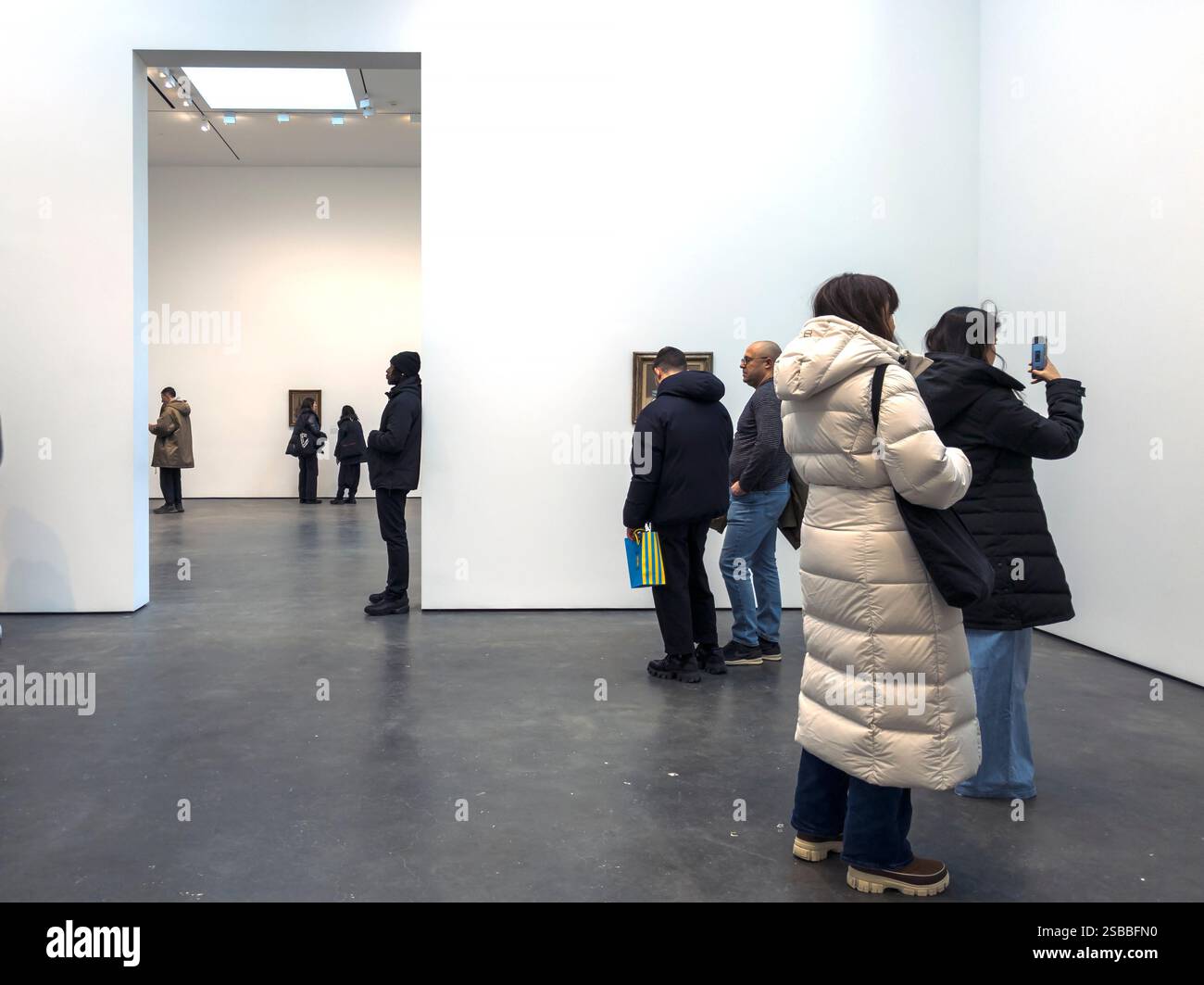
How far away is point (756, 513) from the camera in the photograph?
5.84m

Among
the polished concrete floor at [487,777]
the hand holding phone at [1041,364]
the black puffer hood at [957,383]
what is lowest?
the polished concrete floor at [487,777]

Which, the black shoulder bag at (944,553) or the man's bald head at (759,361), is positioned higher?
the man's bald head at (759,361)

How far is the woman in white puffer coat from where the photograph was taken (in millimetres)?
2795

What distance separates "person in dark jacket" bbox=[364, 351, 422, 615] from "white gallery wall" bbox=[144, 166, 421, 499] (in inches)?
383

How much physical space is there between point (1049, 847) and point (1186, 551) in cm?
274

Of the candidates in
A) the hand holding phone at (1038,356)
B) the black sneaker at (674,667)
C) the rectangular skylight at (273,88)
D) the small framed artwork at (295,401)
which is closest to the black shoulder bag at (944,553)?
the hand holding phone at (1038,356)

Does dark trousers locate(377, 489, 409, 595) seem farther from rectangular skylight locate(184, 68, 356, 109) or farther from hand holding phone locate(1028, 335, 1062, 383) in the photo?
rectangular skylight locate(184, 68, 356, 109)

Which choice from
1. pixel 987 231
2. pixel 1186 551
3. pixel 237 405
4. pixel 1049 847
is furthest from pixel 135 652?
pixel 237 405

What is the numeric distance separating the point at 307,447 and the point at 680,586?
11.2m

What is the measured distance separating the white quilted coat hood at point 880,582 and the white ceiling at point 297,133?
33.3ft

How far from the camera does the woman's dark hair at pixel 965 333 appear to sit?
357 cm

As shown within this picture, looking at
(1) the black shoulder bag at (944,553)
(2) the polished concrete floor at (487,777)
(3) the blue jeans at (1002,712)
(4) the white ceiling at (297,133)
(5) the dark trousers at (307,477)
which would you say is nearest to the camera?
(1) the black shoulder bag at (944,553)

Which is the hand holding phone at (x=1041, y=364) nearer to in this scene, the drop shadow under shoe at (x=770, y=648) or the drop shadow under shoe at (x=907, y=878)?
the drop shadow under shoe at (x=907, y=878)

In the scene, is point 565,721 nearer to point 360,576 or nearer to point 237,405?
point 360,576
